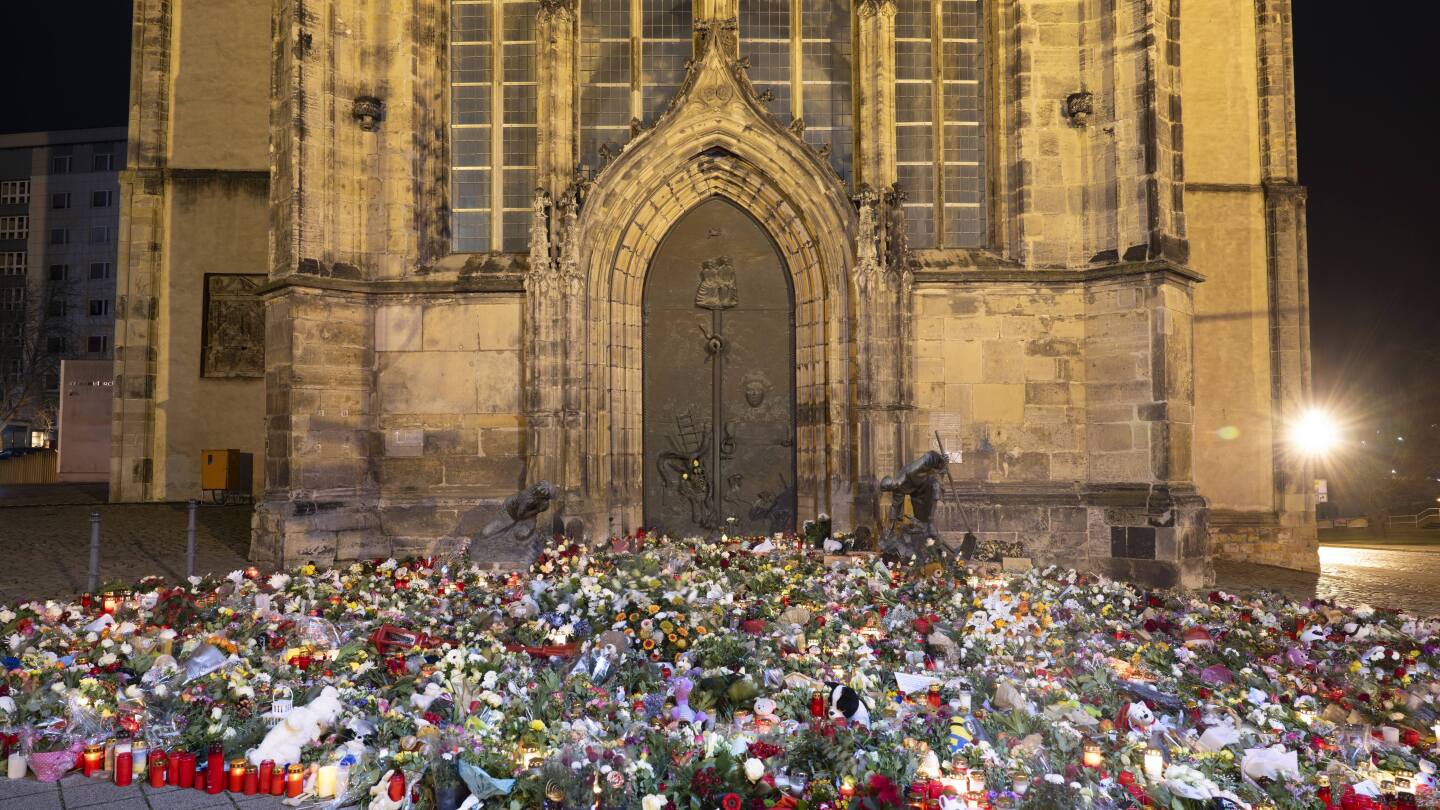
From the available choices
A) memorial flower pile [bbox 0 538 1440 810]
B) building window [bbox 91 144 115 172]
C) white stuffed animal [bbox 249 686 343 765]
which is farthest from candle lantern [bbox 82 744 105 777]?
building window [bbox 91 144 115 172]

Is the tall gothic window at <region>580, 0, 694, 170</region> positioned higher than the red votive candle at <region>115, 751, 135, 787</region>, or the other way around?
the tall gothic window at <region>580, 0, 694, 170</region>

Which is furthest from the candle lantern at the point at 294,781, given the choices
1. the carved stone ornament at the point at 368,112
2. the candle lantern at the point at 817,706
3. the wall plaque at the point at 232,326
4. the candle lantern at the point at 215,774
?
the wall plaque at the point at 232,326

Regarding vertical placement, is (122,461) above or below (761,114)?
below

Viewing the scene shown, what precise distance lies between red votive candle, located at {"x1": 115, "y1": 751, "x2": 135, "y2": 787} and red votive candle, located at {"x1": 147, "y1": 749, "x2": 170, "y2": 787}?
0.09m

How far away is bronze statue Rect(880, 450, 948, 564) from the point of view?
31.4 feet

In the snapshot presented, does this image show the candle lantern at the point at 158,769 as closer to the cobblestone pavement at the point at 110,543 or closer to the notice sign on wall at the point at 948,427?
the cobblestone pavement at the point at 110,543

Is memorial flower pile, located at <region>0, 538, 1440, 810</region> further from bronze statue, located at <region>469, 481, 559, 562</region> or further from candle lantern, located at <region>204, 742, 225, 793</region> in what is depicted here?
bronze statue, located at <region>469, 481, 559, 562</region>

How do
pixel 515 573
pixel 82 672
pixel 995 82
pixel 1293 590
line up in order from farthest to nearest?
pixel 995 82 < pixel 1293 590 < pixel 515 573 < pixel 82 672

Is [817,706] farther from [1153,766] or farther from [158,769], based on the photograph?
[158,769]

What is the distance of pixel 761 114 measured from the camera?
11.7 meters

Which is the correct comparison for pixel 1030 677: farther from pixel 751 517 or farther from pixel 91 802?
pixel 751 517

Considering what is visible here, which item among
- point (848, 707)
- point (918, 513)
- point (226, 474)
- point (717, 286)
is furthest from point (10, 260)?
point (848, 707)

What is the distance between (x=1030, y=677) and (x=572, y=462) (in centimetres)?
656

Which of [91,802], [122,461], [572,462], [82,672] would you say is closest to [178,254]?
[122,461]
